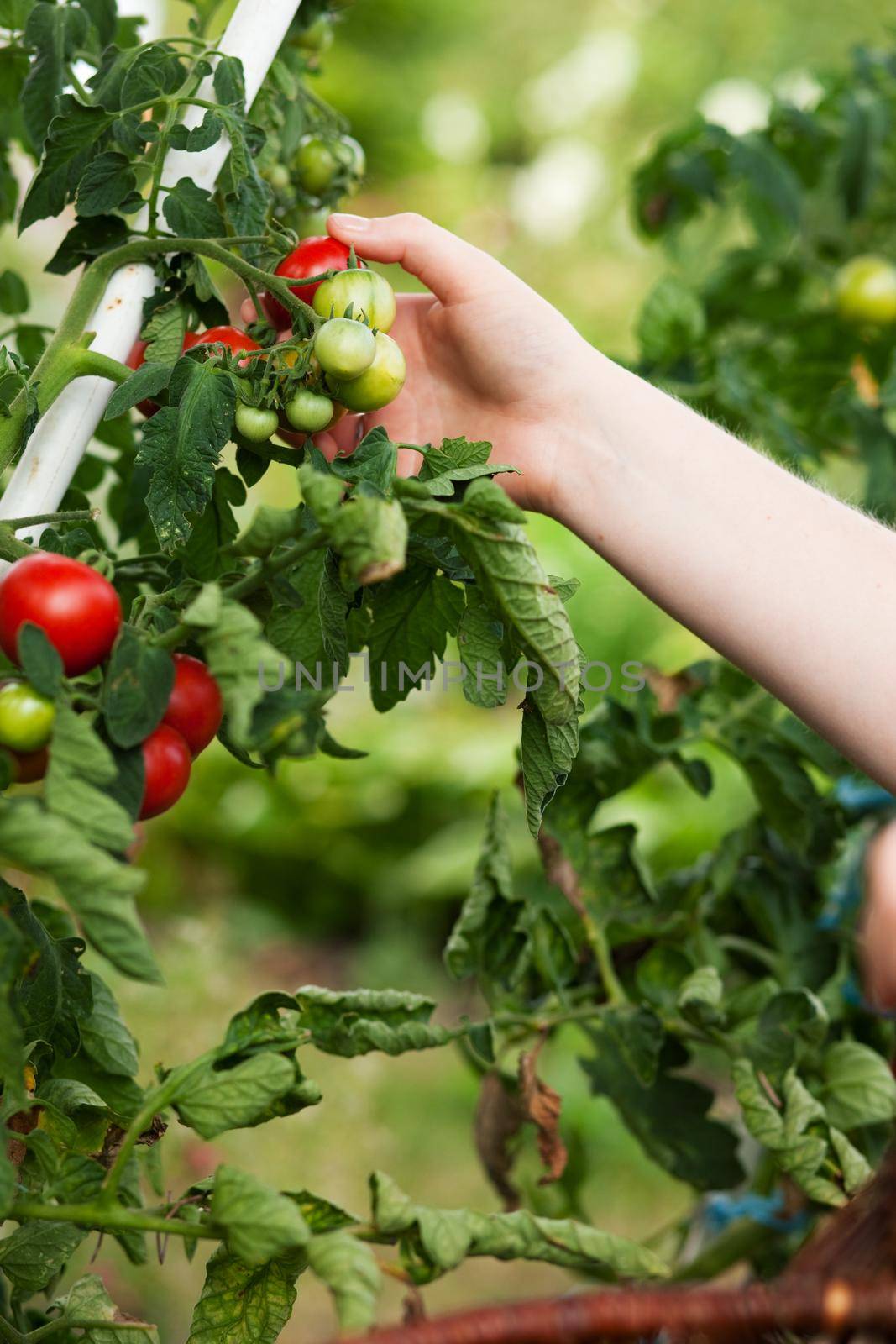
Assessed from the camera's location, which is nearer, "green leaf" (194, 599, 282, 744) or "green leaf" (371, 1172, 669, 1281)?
"green leaf" (194, 599, 282, 744)

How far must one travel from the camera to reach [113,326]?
0.67 m

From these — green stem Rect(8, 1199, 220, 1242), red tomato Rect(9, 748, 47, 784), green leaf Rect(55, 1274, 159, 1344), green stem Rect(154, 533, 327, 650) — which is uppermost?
green stem Rect(154, 533, 327, 650)

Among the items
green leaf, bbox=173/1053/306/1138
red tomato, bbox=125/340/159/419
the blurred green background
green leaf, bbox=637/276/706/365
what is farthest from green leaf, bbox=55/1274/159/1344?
the blurred green background

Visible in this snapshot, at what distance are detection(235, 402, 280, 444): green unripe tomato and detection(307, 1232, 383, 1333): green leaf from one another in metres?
0.38

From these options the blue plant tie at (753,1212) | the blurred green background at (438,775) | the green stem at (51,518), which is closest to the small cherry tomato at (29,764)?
the green stem at (51,518)

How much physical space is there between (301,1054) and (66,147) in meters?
1.85

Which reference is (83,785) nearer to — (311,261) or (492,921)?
(311,261)

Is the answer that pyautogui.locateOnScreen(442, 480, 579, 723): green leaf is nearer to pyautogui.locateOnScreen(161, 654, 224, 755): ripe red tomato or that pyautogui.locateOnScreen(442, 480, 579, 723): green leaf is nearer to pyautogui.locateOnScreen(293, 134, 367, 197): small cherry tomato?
pyautogui.locateOnScreen(161, 654, 224, 755): ripe red tomato

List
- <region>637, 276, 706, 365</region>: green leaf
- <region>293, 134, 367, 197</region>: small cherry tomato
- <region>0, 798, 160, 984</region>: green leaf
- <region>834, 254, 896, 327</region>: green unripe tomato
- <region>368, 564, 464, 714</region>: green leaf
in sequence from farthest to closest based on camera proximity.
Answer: <region>834, 254, 896, 327</region>: green unripe tomato
<region>637, 276, 706, 365</region>: green leaf
<region>293, 134, 367, 197</region>: small cherry tomato
<region>368, 564, 464, 714</region>: green leaf
<region>0, 798, 160, 984</region>: green leaf

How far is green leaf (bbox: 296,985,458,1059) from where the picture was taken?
2.16 feet

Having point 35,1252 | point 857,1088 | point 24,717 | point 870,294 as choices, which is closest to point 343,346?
point 24,717

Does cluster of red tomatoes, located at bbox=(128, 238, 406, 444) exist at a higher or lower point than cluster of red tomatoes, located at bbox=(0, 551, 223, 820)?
higher

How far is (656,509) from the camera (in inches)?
30.9

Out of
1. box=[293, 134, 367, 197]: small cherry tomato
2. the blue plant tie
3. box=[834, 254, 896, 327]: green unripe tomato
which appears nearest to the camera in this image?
box=[293, 134, 367, 197]: small cherry tomato
